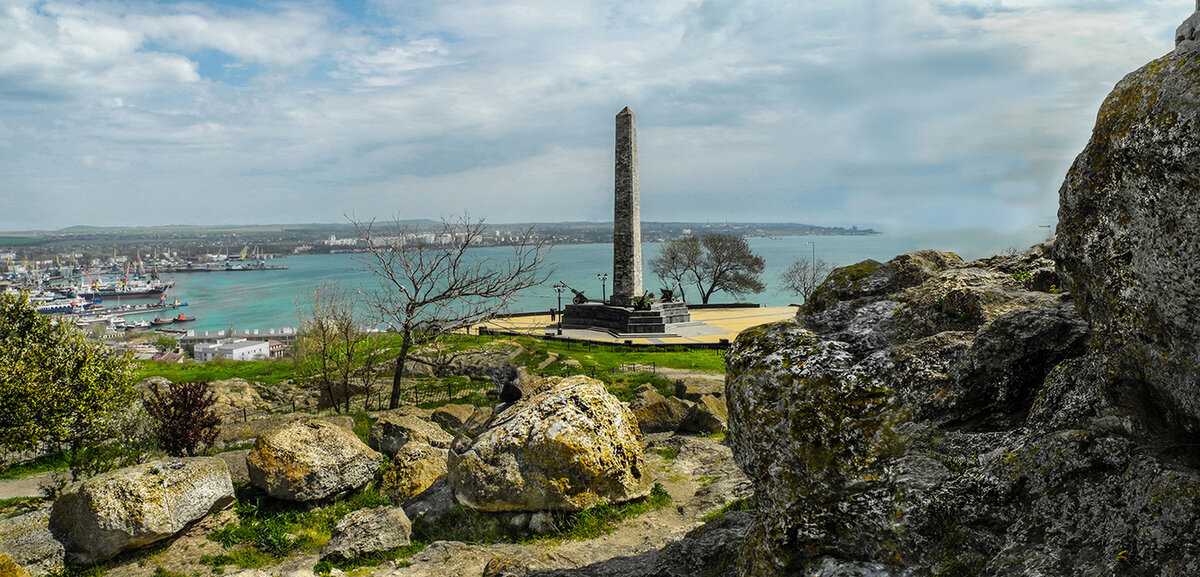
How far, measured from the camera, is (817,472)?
4.33 meters

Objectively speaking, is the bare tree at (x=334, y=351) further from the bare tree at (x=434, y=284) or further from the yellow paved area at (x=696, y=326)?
the yellow paved area at (x=696, y=326)

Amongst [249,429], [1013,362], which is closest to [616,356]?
[249,429]

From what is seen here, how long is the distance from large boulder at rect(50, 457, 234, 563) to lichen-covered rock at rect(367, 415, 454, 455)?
3.41 metres

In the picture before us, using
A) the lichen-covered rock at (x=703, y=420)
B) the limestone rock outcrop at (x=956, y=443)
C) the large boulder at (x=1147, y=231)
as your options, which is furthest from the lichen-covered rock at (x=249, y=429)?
the large boulder at (x=1147, y=231)

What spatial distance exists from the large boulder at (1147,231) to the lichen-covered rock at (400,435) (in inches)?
434

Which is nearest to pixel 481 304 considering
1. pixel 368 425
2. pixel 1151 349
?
pixel 368 425

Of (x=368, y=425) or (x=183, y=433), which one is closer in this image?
(x=183, y=433)

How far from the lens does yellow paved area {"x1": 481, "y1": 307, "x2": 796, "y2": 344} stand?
124 feet

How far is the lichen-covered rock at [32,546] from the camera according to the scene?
28.6 feet

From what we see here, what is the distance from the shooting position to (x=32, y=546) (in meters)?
8.84

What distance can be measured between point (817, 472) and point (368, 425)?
40.6 feet

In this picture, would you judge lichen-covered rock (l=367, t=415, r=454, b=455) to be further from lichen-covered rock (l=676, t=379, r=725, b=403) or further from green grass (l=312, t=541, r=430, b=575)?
lichen-covered rock (l=676, t=379, r=725, b=403)

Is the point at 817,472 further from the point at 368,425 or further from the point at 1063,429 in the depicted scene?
the point at 368,425

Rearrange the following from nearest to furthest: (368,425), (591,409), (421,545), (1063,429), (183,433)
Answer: (1063,429), (421,545), (591,409), (183,433), (368,425)
